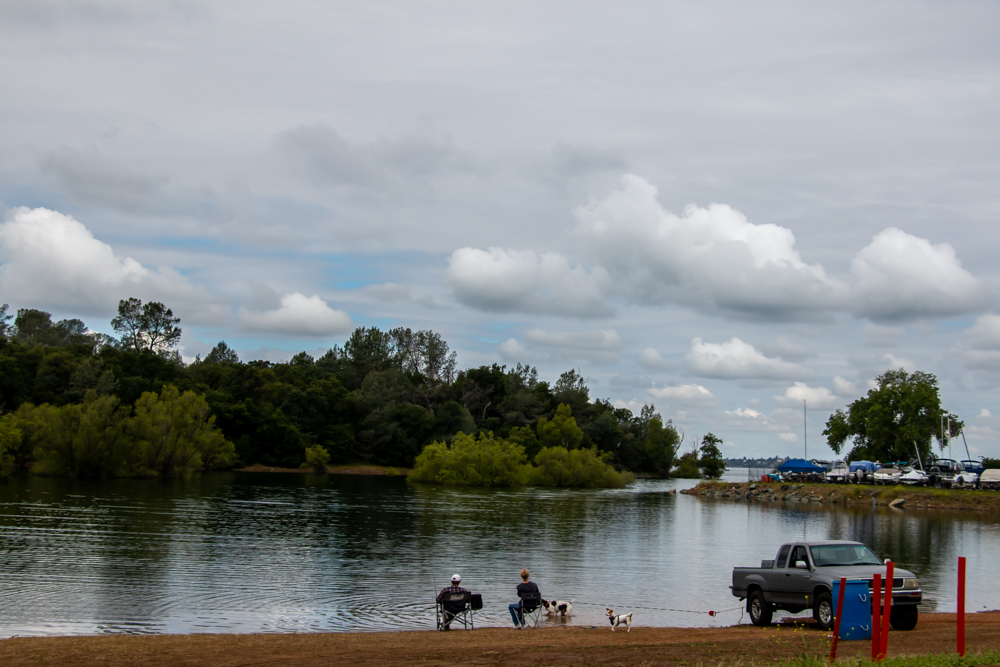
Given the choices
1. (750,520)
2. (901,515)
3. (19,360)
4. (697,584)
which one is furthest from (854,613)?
(19,360)

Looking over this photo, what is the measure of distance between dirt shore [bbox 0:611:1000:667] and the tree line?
273ft

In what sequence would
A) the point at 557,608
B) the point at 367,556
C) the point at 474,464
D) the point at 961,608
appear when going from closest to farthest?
the point at 961,608
the point at 557,608
the point at 367,556
the point at 474,464

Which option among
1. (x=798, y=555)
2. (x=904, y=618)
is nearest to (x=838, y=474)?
(x=798, y=555)

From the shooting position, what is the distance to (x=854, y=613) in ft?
62.7

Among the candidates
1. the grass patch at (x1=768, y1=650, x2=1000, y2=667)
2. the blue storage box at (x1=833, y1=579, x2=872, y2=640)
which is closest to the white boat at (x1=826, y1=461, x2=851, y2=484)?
the blue storage box at (x1=833, y1=579, x2=872, y2=640)

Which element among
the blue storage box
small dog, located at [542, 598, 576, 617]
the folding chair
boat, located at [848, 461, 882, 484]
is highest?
the blue storage box

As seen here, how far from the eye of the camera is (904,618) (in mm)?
21281

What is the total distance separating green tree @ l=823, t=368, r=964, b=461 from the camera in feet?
431

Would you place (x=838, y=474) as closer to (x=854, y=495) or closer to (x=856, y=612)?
(x=854, y=495)

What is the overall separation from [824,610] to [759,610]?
2.82 metres

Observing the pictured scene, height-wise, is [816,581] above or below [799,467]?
above

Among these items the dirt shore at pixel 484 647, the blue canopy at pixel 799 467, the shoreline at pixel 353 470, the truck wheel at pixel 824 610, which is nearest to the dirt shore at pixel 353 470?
the shoreline at pixel 353 470

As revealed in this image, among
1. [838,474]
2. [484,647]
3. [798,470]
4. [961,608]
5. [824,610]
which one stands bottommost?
[798,470]

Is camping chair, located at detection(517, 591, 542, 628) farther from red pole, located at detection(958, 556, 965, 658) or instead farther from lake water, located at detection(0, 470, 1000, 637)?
red pole, located at detection(958, 556, 965, 658)
